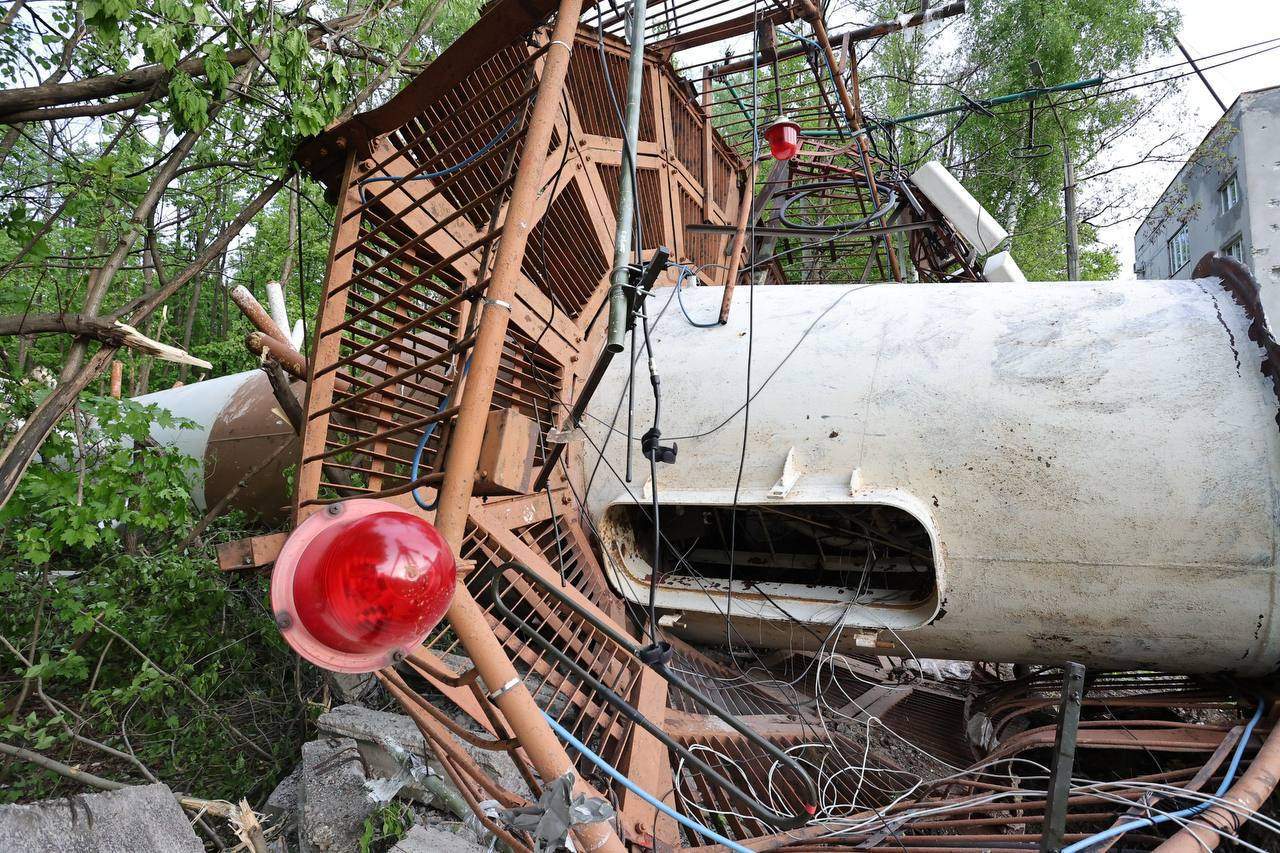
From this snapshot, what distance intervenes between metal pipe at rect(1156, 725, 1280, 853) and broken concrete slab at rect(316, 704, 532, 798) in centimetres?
238

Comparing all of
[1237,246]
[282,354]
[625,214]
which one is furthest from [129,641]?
[1237,246]

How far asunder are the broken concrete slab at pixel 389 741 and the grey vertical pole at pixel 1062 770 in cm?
202

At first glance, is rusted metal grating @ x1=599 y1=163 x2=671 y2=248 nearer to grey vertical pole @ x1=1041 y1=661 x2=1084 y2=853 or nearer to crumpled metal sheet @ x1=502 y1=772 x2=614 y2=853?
grey vertical pole @ x1=1041 y1=661 x2=1084 y2=853

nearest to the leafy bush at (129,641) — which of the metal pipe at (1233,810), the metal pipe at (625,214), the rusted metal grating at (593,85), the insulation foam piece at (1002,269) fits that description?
the metal pipe at (625,214)

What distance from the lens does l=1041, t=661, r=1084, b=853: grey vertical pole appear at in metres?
1.92

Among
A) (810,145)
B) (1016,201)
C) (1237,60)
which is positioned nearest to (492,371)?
(810,145)

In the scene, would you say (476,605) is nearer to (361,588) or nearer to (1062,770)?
(361,588)

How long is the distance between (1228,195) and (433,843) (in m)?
21.9

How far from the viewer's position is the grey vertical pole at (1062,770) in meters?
1.92

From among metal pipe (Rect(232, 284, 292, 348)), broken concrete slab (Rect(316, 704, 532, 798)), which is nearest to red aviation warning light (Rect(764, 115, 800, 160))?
metal pipe (Rect(232, 284, 292, 348))

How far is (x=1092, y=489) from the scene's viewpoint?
9.64 feet

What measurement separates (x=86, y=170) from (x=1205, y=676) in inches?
244

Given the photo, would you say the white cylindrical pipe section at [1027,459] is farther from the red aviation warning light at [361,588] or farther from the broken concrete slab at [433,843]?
the red aviation warning light at [361,588]

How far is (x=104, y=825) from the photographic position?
2.27 m
